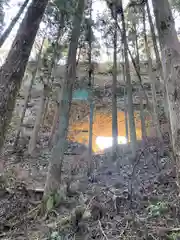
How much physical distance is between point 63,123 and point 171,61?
3766 millimetres

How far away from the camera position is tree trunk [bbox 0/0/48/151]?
10.3 feet

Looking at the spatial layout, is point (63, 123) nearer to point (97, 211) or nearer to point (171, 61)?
point (97, 211)

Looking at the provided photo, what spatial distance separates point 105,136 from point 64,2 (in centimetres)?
1602

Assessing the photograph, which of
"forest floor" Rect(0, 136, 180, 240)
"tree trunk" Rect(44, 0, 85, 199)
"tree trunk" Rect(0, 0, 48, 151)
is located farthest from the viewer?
"tree trunk" Rect(44, 0, 85, 199)

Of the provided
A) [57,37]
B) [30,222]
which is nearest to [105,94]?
[57,37]

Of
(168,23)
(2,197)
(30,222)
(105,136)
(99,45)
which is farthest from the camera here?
(105,136)

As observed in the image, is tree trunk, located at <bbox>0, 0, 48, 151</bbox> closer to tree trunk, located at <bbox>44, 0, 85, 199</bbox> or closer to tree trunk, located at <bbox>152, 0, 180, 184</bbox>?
tree trunk, located at <bbox>152, 0, 180, 184</bbox>

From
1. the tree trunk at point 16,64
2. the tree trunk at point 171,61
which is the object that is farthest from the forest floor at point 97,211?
the tree trunk at point 16,64

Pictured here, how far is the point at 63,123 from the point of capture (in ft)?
21.6

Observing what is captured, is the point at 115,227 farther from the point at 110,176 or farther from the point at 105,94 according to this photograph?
the point at 105,94

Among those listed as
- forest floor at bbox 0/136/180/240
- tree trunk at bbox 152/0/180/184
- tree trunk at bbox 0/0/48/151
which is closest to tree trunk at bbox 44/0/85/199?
forest floor at bbox 0/136/180/240

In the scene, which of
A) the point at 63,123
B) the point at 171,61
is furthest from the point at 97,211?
the point at 171,61

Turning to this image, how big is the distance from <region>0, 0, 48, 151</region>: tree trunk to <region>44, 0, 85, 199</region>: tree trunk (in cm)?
320

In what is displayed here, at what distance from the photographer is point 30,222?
5.38 meters
